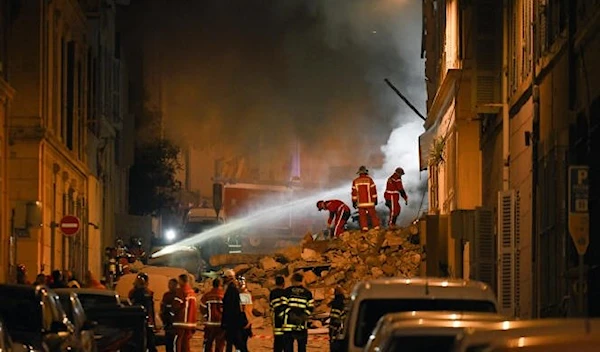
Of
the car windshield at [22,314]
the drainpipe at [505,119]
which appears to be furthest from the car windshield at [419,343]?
the drainpipe at [505,119]

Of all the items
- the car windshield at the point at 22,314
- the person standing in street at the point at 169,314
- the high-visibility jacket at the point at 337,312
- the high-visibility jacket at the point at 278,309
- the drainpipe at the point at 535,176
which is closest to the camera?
the car windshield at the point at 22,314

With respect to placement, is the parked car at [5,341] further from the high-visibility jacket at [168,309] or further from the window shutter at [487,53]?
the window shutter at [487,53]

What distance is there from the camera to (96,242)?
48031mm

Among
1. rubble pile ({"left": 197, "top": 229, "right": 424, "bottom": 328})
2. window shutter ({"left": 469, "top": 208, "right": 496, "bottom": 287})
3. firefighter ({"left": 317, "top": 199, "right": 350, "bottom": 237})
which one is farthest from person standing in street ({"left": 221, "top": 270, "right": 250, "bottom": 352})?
firefighter ({"left": 317, "top": 199, "right": 350, "bottom": 237})

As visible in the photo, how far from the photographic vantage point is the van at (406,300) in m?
13.8

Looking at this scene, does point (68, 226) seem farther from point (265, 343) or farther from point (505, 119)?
point (505, 119)

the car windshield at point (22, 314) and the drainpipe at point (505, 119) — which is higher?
the drainpipe at point (505, 119)

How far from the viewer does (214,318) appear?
25.0 meters

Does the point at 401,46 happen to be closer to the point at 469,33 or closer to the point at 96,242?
the point at 96,242

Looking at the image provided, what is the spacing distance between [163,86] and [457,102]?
35929mm

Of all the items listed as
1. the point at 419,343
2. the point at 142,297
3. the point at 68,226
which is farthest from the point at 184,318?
the point at 419,343

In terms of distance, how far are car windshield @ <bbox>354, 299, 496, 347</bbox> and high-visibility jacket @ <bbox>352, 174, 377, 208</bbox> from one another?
2604 cm

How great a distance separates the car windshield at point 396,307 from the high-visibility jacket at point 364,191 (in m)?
26.0

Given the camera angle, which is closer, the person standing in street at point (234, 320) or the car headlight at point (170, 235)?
the person standing in street at point (234, 320)
